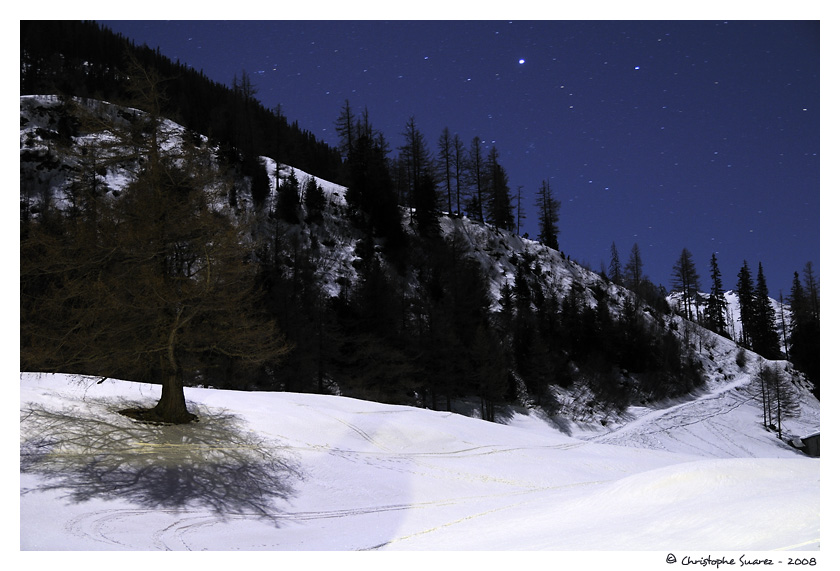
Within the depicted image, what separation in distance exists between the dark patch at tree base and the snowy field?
0.28 meters

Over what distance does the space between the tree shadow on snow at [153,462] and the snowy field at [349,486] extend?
3 centimetres

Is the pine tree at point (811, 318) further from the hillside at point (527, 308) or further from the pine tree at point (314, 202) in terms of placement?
the pine tree at point (314, 202)

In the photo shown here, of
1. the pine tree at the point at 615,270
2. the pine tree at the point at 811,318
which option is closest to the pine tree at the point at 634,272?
the pine tree at the point at 615,270

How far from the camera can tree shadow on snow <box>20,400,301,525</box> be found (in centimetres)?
648

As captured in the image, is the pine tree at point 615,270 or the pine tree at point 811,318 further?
the pine tree at point 615,270

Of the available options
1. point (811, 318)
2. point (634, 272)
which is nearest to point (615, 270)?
point (634, 272)

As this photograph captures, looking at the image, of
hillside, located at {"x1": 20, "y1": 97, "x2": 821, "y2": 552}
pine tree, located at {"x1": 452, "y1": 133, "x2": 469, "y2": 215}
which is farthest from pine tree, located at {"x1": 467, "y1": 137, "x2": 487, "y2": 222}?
hillside, located at {"x1": 20, "y1": 97, "x2": 821, "y2": 552}

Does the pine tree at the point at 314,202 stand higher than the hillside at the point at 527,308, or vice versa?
the pine tree at the point at 314,202

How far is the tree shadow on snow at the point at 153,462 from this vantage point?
648cm

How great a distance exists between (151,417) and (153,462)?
1.69 metres

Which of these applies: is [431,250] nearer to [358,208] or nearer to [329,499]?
[358,208]

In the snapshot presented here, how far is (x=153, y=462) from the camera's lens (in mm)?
7332

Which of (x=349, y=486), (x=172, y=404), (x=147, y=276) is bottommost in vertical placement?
(x=349, y=486)

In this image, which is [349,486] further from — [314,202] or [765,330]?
[314,202]
